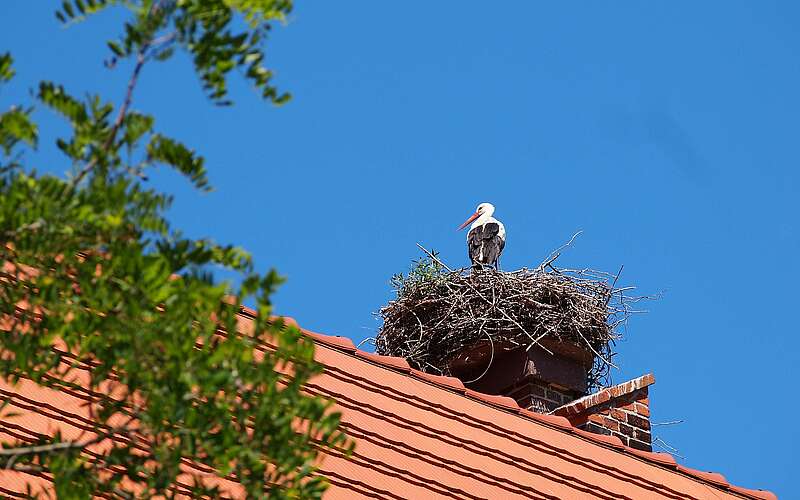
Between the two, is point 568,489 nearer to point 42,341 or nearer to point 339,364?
point 339,364

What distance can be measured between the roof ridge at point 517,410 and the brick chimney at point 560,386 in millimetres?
1212

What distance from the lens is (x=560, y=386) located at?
827 centimetres

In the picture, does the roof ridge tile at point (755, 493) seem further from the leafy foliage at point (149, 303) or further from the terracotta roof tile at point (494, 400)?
the leafy foliage at point (149, 303)

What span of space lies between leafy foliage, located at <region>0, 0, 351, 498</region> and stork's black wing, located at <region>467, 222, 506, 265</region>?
10299 mm

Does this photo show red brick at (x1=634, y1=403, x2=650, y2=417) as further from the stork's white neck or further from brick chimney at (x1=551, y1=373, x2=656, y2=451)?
the stork's white neck

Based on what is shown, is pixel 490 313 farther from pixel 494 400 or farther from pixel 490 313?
pixel 494 400

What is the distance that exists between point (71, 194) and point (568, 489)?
11.8 feet

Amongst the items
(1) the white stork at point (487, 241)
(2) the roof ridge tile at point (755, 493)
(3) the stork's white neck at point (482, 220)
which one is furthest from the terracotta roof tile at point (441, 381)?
(3) the stork's white neck at point (482, 220)

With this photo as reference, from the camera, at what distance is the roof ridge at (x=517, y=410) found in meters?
5.79

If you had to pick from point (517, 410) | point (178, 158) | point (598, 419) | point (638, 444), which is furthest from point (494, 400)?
point (178, 158)

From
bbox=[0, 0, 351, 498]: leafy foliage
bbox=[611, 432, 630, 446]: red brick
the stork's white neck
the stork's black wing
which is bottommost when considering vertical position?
bbox=[0, 0, 351, 498]: leafy foliage

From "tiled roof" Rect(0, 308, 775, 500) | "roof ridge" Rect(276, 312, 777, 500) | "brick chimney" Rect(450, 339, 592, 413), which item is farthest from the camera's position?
"brick chimney" Rect(450, 339, 592, 413)

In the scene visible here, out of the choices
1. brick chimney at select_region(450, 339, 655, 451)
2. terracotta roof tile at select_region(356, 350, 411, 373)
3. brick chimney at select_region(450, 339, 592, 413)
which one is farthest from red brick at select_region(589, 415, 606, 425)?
terracotta roof tile at select_region(356, 350, 411, 373)

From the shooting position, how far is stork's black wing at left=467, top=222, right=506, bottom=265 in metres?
12.9
